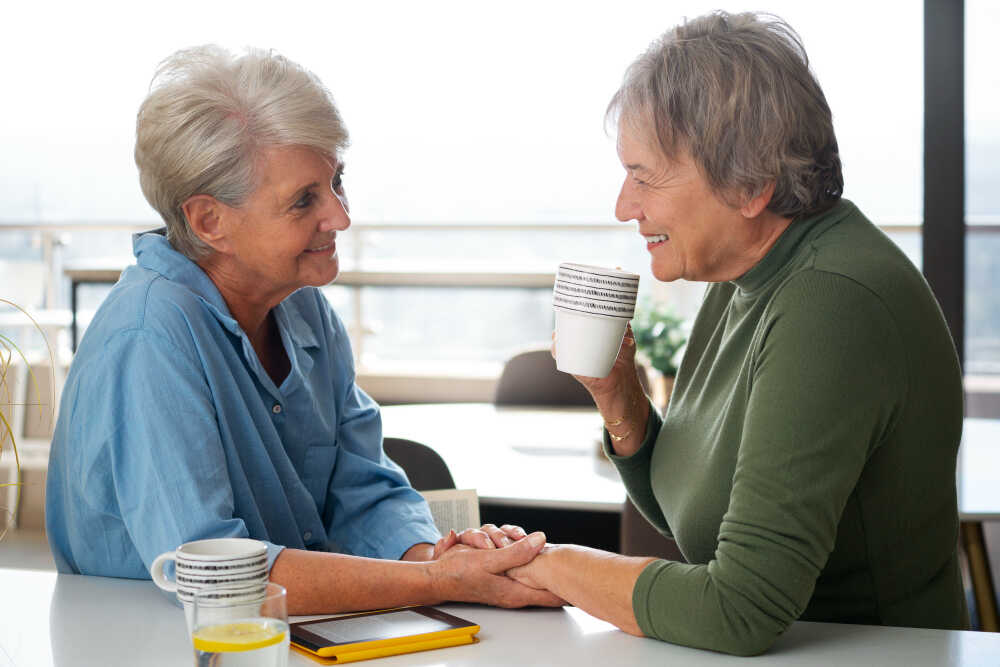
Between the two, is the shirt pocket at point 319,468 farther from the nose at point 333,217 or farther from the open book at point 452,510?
the nose at point 333,217

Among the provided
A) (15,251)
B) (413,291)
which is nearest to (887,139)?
(413,291)

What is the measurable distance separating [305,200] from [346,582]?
1.82 feet

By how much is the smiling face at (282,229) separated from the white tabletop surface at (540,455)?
78 centimetres

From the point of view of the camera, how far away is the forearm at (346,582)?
49.6 inches

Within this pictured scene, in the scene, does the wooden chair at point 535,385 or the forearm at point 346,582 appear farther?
the wooden chair at point 535,385

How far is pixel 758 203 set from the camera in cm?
131

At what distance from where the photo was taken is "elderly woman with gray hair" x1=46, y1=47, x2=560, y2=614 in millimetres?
1278

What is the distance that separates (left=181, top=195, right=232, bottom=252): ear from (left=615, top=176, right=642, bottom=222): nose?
551 millimetres

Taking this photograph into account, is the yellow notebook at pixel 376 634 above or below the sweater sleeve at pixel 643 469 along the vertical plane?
below

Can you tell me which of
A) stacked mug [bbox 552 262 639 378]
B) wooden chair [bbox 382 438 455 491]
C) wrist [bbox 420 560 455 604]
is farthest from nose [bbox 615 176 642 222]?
wooden chair [bbox 382 438 455 491]

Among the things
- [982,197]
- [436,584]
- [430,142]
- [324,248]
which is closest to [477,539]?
[436,584]

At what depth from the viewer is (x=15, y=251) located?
5.89 meters

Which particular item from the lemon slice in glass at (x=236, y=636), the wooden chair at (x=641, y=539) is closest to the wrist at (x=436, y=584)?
the lemon slice in glass at (x=236, y=636)

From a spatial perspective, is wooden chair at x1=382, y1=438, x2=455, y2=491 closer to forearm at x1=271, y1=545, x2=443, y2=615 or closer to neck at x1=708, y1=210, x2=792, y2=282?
forearm at x1=271, y1=545, x2=443, y2=615
